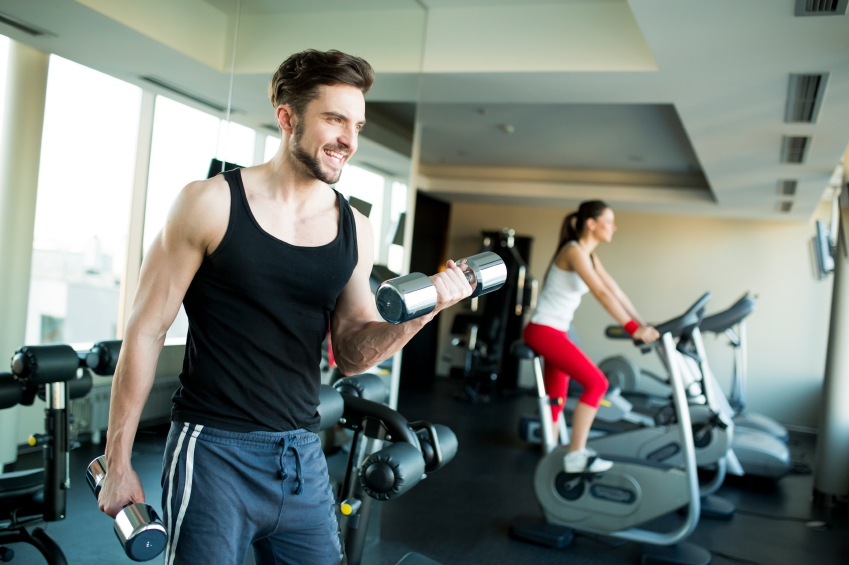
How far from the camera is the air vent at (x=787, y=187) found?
19.2ft

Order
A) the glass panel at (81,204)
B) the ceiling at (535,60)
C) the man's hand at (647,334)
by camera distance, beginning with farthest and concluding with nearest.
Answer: the man's hand at (647,334) → the ceiling at (535,60) → the glass panel at (81,204)

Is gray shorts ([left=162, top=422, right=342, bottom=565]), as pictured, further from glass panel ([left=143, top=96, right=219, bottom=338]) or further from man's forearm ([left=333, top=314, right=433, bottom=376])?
glass panel ([left=143, top=96, right=219, bottom=338])

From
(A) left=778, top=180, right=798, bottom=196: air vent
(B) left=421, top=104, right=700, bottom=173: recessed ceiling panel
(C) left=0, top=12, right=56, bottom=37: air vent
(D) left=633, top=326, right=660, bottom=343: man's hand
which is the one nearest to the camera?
(C) left=0, top=12, right=56, bottom=37: air vent

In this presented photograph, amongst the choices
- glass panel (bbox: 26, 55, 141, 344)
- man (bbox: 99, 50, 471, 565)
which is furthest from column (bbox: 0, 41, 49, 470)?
man (bbox: 99, 50, 471, 565)

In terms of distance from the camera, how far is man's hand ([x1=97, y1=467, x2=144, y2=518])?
3.62 feet

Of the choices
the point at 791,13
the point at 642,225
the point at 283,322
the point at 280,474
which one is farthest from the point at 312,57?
the point at 642,225

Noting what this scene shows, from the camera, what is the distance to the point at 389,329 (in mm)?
1297

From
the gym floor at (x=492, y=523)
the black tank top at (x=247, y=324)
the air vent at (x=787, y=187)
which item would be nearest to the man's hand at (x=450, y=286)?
the black tank top at (x=247, y=324)

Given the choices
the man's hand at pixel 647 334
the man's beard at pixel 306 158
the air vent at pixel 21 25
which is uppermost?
the air vent at pixel 21 25

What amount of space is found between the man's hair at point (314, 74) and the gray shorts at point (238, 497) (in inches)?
23.7

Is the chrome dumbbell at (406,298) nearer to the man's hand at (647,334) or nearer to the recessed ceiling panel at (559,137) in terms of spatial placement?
the man's hand at (647,334)

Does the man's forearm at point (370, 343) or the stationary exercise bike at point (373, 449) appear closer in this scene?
the man's forearm at point (370, 343)

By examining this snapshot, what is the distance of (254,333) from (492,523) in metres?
2.78

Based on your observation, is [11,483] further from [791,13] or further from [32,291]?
[791,13]
